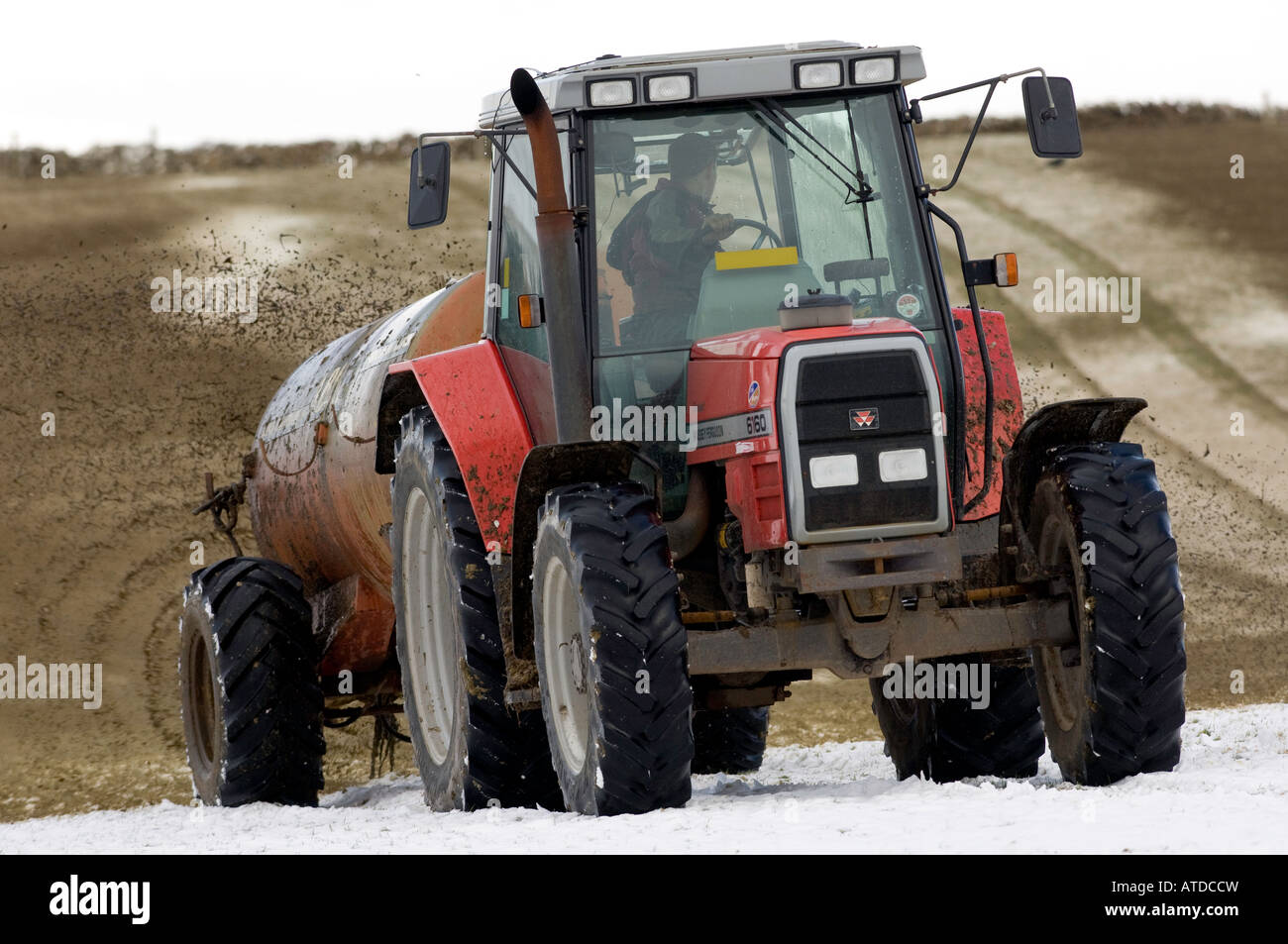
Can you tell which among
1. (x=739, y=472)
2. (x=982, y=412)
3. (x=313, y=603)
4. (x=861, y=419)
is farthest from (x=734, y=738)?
(x=861, y=419)

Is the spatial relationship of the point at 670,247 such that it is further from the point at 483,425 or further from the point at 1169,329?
the point at 1169,329

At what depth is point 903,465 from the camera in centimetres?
645

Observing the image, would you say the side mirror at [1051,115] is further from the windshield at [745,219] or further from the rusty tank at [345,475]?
the rusty tank at [345,475]

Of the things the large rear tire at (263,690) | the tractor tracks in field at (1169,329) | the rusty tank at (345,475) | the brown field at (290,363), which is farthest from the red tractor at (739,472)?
the tractor tracks in field at (1169,329)

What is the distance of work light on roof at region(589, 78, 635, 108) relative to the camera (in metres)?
7.14

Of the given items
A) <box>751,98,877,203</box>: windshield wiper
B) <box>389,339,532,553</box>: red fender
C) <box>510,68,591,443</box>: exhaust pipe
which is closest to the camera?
<box>510,68,591,443</box>: exhaust pipe

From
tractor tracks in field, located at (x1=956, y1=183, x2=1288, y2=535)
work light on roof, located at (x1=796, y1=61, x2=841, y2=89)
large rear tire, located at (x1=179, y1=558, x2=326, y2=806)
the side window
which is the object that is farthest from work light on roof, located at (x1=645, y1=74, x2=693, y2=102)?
tractor tracks in field, located at (x1=956, y1=183, x2=1288, y2=535)

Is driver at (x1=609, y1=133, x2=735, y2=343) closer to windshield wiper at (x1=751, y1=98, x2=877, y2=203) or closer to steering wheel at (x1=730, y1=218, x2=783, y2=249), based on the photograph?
steering wheel at (x1=730, y1=218, x2=783, y2=249)

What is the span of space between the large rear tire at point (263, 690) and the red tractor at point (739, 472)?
1591 millimetres

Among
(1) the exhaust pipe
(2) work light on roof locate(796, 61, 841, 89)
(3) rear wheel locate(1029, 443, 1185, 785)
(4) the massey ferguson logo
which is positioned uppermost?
(2) work light on roof locate(796, 61, 841, 89)

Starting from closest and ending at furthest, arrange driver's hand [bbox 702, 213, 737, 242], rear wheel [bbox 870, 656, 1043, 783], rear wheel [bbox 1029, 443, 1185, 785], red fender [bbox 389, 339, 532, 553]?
rear wheel [bbox 1029, 443, 1185, 785], driver's hand [bbox 702, 213, 737, 242], red fender [bbox 389, 339, 532, 553], rear wheel [bbox 870, 656, 1043, 783]

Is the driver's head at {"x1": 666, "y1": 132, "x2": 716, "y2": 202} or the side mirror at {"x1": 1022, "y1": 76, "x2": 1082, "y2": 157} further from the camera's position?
the driver's head at {"x1": 666, "y1": 132, "x2": 716, "y2": 202}

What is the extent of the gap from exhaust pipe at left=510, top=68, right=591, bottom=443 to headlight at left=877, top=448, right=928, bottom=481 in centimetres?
115
